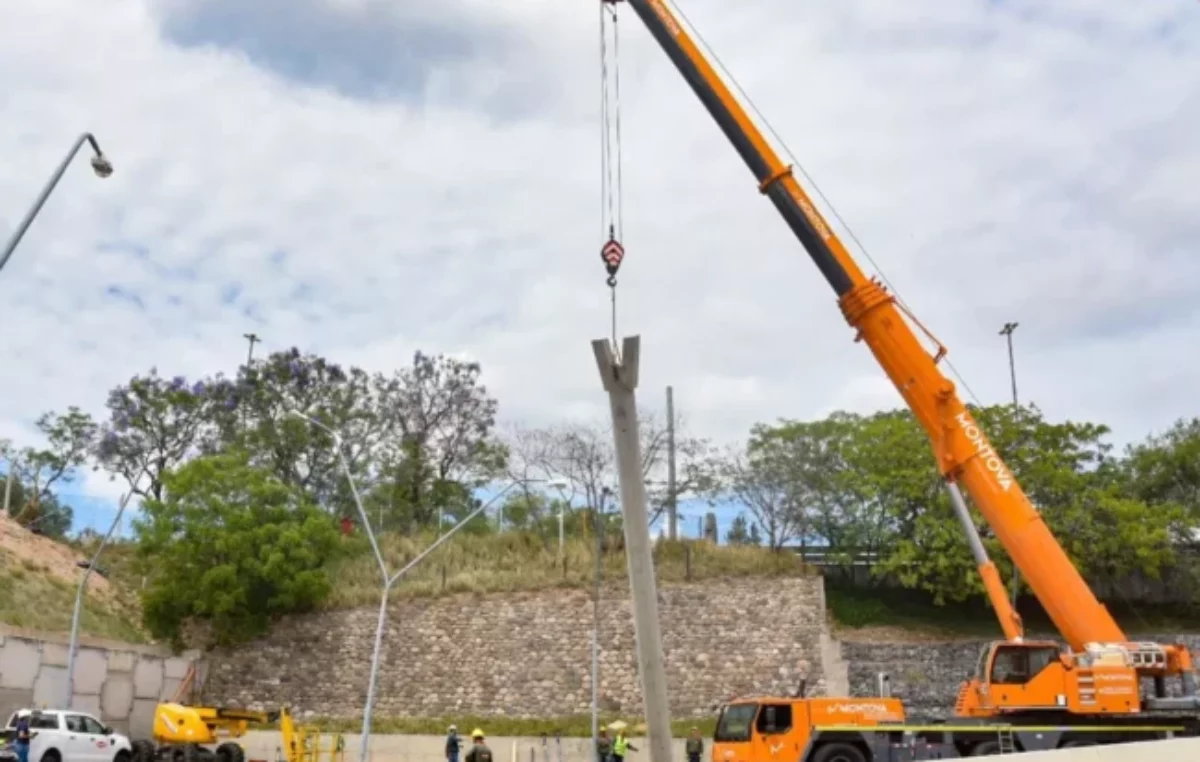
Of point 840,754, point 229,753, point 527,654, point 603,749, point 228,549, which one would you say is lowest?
point 229,753

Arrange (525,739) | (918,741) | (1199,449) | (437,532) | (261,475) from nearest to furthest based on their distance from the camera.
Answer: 1. (918,741)
2. (525,739)
3. (261,475)
4. (1199,449)
5. (437,532)

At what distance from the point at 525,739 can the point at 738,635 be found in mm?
8485

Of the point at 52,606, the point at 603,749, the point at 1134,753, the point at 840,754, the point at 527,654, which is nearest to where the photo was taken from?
the point at 1134,753

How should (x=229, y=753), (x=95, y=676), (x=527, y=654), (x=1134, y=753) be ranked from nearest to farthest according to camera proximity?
1. (x=1134, y=753)
2. (x=229, y=753)
3. (x=95, y=676)
4. (x=527, y=654)

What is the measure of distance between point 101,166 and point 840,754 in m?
15.0

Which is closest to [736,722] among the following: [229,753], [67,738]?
[229,753]

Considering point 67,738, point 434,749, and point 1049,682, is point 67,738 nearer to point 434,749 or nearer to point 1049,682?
point 434,749

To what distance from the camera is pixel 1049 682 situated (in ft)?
59.1

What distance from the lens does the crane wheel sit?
26344mm

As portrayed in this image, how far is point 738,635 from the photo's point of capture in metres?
35.6

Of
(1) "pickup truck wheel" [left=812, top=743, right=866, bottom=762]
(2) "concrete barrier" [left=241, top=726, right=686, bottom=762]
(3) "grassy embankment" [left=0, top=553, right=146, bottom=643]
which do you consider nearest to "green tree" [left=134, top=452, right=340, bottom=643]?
(3) "grassy embankment" [left=0, top=553, right=146, bottom=643]

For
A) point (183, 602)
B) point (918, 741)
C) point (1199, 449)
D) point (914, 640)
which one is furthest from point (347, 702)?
point (1199, 449)

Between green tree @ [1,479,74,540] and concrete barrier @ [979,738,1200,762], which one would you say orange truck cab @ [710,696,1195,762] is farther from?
green tree @ [1,479,74,540]

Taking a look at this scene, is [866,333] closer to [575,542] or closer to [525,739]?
[525,739]
